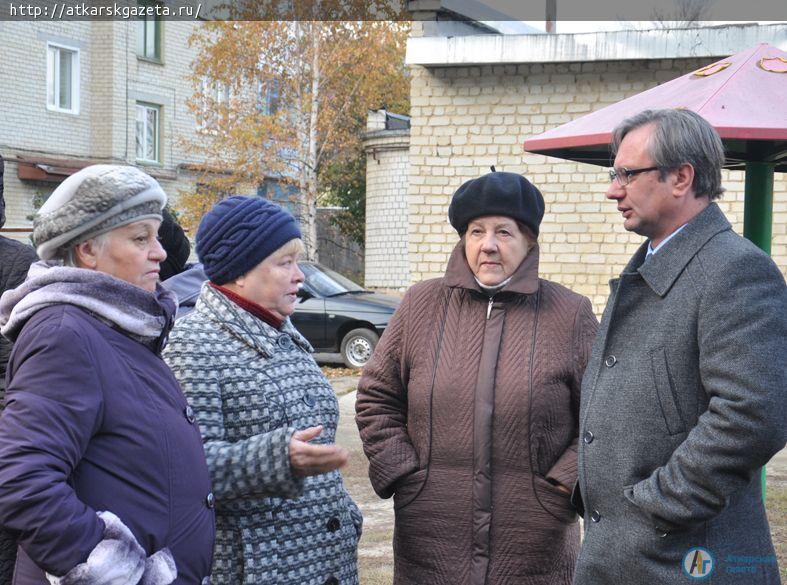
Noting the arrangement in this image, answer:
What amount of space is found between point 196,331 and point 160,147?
2733 cm

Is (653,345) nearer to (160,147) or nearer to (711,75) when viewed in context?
(711,75)

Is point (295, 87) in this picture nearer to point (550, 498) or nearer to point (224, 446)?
point (550, 498)

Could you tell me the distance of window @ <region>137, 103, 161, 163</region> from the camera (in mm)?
28656

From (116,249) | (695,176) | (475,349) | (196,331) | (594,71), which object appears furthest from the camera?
(594,71)

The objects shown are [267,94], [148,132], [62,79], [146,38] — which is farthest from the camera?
[148,132]

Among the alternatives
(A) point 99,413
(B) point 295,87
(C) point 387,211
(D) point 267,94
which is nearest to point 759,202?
(A) point 99,413

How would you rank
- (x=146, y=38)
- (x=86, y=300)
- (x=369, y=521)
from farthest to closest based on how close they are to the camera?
(x=146, y=38)
(x=369, y=521)
(x=86, y=300)

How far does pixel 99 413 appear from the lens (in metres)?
2.24

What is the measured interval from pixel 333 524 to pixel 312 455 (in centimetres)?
46

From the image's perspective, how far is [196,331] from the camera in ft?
9.52

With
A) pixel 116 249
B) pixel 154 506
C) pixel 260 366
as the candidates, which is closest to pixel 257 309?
pixel 260 366

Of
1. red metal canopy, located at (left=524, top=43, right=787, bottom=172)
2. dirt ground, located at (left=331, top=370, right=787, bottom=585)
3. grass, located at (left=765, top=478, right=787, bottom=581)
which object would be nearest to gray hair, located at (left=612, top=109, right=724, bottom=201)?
red metal canopy, located at (left=524, top=43, right=787, bottom=172)

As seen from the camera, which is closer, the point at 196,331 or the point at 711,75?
the point at 196,331

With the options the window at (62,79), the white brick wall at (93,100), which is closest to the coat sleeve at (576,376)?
the white brick wall at (93,100)
